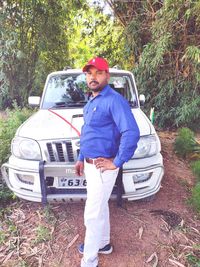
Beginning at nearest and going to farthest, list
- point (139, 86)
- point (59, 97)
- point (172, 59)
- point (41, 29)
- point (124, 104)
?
1. point (124, 104)
2. point (59, 97)
3. point (172, 59)
4. point (139, 86)
5. point (41, 29)

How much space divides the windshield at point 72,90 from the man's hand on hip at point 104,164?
5.66ft

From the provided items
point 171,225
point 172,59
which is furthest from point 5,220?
point 172,59

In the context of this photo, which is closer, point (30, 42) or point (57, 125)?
point (57, 125)

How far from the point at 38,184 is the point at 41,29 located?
6276 millimetres

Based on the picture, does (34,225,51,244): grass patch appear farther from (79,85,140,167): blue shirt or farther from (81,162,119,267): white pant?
(79,85,140,167): blue shirt

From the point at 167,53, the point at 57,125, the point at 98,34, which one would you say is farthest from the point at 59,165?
the point at 98,34

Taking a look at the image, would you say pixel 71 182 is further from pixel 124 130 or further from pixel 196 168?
pixel 196 168

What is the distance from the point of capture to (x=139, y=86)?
23.5 feet

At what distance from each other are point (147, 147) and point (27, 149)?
1.17 m

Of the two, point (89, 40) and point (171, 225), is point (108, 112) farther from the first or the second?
point (89, 40)

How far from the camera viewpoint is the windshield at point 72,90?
3.80 metres

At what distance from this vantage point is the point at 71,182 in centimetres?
270

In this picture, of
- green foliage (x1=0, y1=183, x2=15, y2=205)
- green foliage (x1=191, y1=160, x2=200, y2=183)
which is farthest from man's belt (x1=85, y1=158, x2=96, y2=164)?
green foliage (x1=191, y1=160, x2=200, y2=183)

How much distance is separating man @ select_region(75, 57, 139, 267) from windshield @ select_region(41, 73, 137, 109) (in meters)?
1.58
